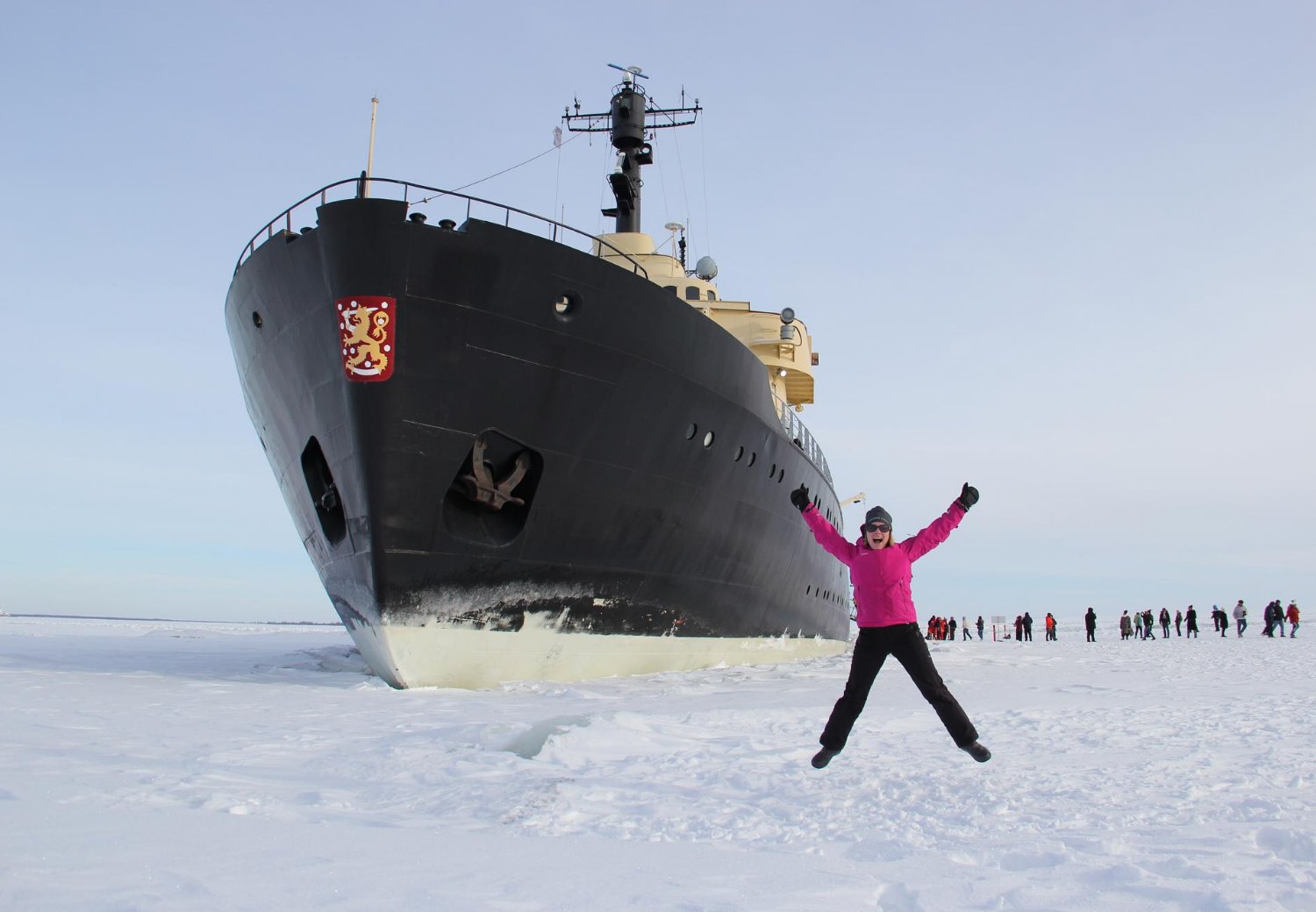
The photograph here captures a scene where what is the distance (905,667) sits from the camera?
4.32 meters

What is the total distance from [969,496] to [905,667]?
3.02 ft

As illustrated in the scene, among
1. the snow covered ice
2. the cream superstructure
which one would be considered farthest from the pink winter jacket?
the cream superstructure

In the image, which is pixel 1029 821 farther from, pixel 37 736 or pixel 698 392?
pixel 698 392

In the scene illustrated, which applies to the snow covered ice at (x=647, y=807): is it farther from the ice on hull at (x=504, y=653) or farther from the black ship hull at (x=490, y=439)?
the black ship hull at (x=490, y=439)

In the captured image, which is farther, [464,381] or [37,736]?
[464,381]

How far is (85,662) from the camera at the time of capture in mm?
13594

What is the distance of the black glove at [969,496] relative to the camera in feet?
14.4

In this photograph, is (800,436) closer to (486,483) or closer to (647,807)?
(486,483)

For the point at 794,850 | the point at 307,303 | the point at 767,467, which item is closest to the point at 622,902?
the point at 794,850

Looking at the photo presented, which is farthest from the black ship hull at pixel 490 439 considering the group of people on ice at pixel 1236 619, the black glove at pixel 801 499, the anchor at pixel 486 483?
the group of people on ice at pixel 1236 619

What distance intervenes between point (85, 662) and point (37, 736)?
9600 mm

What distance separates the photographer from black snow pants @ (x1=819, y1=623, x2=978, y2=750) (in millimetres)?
4336

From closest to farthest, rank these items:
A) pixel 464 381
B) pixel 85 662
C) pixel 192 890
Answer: pixel 192 890 → pixel 464 381 → pixel 85 662

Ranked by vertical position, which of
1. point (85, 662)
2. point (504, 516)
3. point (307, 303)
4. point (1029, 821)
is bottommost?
point (85, 662)
